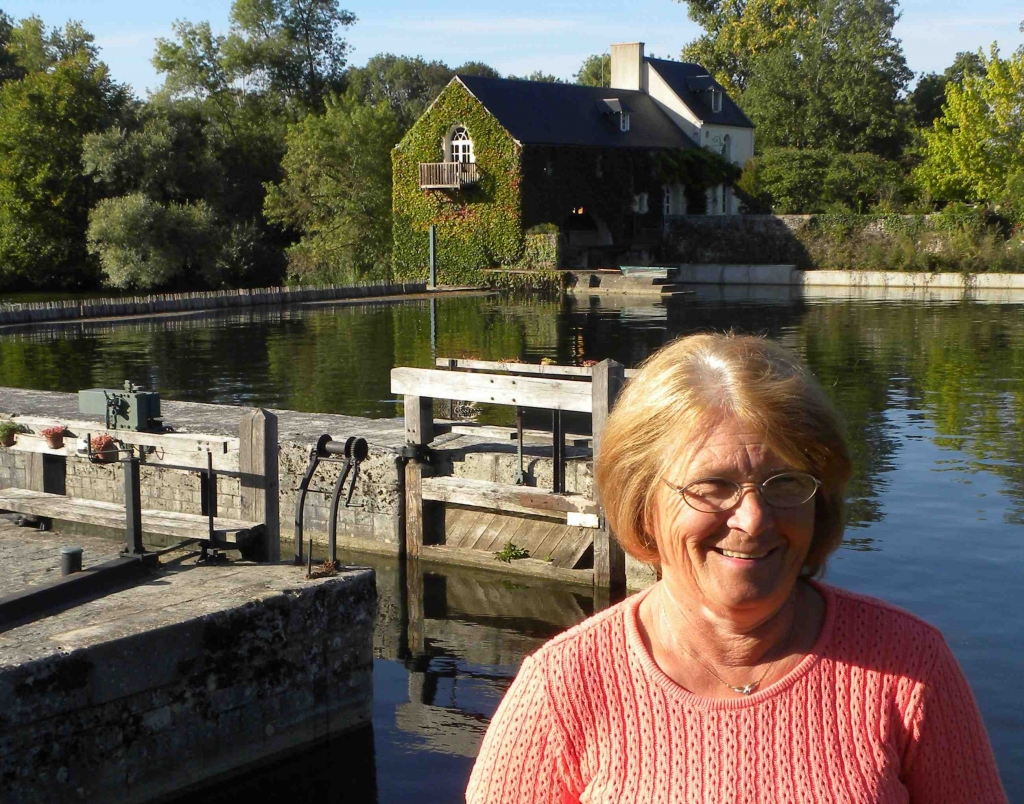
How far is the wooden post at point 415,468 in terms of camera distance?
40.3 feet

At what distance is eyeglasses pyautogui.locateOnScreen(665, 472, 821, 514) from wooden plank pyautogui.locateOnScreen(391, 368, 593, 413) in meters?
8.57

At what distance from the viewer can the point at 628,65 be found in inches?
2352

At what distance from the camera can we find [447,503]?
12.5 metres

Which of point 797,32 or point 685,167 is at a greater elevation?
point 797,32

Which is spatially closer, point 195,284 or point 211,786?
point 211,786

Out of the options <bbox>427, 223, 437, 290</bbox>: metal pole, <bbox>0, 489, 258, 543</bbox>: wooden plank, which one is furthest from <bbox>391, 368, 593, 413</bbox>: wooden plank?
<bbox>427, 223, 437, 290</bbox>: metal pole

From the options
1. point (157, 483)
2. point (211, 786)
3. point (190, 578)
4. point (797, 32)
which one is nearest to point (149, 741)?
point (211, 786)

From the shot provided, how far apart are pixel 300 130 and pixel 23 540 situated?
5087 cm

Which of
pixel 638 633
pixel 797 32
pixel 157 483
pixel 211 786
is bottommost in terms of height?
pixel 211 786

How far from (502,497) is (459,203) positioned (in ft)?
140

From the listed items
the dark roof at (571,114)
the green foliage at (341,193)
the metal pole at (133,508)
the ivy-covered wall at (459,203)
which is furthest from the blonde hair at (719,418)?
the green foliage at (341,193)

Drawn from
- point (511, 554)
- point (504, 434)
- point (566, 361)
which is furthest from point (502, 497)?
point (566, 361)

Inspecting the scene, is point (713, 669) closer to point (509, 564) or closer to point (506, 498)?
point (506, 498)

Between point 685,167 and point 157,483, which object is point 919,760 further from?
point 685,167
